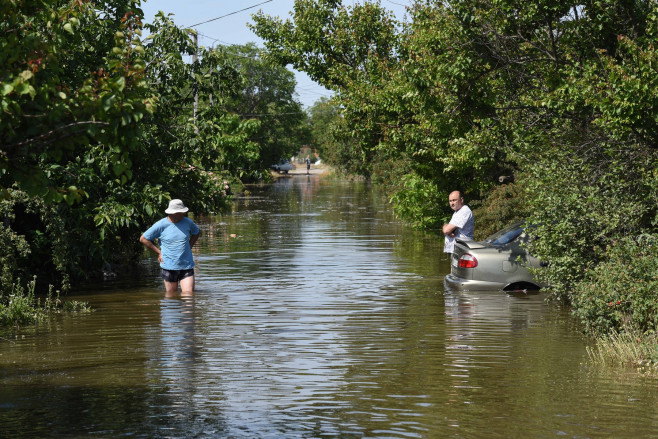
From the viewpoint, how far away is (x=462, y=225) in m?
15.3

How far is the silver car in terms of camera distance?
14773 millimetres

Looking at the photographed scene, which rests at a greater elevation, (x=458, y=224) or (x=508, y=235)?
(x=458, y=224)

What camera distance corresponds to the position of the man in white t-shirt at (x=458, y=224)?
15.2 meters

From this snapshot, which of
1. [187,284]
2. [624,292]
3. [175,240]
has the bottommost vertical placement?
[187,284]

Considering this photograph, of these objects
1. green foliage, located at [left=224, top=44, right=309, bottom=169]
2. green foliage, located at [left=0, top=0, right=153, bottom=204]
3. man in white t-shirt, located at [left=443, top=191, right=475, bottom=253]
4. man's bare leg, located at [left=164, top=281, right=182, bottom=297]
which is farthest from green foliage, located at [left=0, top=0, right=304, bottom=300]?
green foliage, located at [left=224, top=44, right=309, bottom=169]

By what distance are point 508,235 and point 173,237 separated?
5.40 m

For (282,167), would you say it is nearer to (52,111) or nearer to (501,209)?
(501,209)

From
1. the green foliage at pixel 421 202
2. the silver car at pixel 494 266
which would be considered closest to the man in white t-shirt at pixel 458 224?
the silver car at pixel 494 266

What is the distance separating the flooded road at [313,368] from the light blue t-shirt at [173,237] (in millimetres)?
780

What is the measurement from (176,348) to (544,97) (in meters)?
7.52

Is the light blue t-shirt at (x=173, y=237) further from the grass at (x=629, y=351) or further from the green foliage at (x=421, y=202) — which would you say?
the green foliage at (x=421, y=202)

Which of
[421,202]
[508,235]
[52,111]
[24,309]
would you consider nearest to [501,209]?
[508,235]

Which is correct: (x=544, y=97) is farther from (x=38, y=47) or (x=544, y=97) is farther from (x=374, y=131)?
(x=374, y=131)

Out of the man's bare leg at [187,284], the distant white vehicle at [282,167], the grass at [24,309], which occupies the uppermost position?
the distant white vehicle at [282,167]
